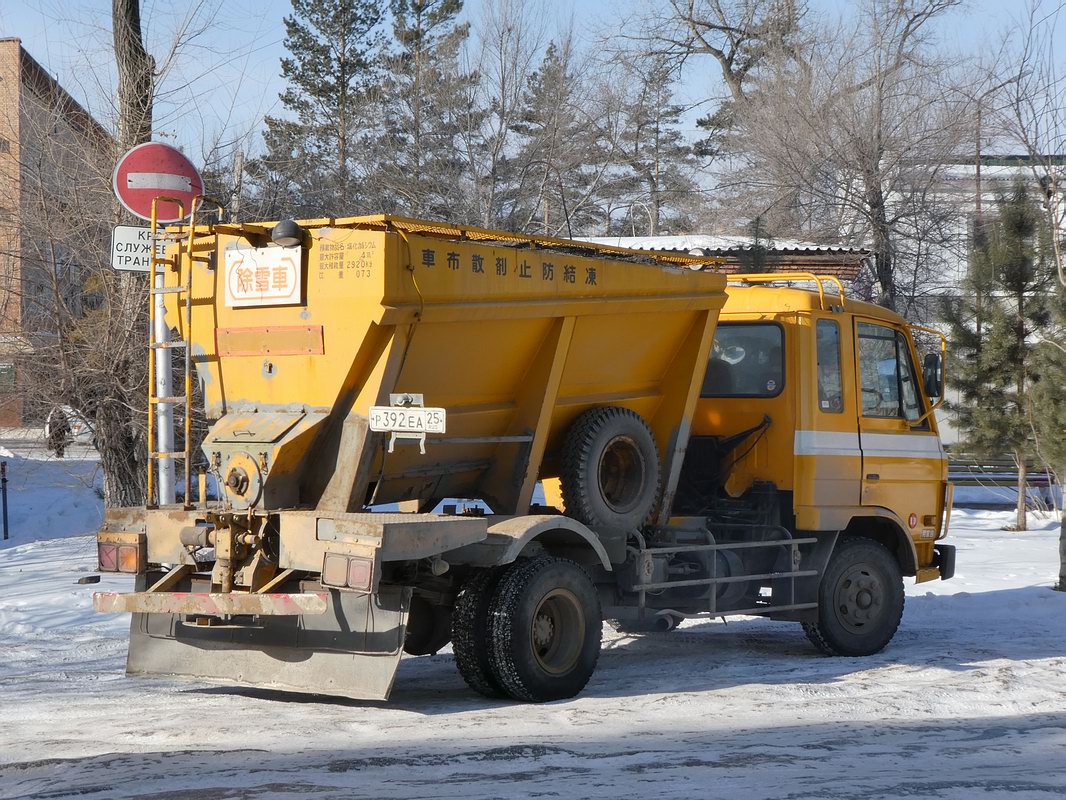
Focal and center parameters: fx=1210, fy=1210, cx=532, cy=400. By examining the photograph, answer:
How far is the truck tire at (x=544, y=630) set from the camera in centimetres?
665

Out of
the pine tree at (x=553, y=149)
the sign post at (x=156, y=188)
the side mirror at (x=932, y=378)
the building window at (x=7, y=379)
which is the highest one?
the pine tree at (x=553, y=149)

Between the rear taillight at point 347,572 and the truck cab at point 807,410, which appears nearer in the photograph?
the rear taillight at point 347,572

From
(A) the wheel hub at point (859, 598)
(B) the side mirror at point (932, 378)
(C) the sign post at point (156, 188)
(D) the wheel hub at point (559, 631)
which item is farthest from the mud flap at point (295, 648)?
(B) the side mirror at point (932, 378)

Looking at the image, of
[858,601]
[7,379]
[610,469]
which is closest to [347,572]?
[610,469]

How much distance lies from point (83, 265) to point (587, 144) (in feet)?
43.5

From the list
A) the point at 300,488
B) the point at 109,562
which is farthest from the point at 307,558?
the point at 109,562

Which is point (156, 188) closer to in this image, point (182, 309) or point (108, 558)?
point (182, 309)

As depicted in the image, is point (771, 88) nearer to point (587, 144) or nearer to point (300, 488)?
point (587, 144)

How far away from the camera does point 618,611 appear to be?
26.0 ft

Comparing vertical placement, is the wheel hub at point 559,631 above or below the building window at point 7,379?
below

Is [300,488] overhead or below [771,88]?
below

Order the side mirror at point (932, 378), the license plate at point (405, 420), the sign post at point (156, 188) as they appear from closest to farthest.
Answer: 1. the license plate at point (405, 420)
2. the sign post at point (156, 188)
3. the side mirror at point (932, 378)

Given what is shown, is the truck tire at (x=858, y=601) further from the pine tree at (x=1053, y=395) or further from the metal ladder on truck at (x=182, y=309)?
the pine tree at (x=1053, y=395)

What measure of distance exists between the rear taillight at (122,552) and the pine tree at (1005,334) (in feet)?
45.6
